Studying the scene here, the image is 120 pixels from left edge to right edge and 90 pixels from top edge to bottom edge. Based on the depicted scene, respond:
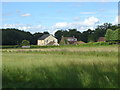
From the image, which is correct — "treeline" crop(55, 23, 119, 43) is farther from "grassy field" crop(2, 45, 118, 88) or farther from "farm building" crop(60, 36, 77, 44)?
"grassy field" crop(2, 45, 118, 88)

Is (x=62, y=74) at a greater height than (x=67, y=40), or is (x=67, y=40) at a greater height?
(x=67, y=40)

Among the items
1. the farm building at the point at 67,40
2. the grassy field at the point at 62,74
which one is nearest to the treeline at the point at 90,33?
the farm building at the point at 67,40

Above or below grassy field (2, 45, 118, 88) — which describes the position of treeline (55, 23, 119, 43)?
above

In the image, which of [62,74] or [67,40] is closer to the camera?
[62,74]

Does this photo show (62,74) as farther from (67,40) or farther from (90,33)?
(90,33)

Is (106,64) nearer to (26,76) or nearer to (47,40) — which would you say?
(26,76)

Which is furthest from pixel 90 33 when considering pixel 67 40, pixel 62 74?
pixel 62 74

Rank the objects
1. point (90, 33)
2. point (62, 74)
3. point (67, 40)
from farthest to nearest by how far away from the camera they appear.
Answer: point (90, 33) < point (67, 40) < point (62, 74)

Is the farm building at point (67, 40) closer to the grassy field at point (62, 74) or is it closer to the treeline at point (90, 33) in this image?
the treeline at point (90, 33)

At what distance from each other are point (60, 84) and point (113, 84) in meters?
1.41

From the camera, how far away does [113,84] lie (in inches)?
223

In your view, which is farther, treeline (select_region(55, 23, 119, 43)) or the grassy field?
treeline (select_region(55, 23, 119, 43))

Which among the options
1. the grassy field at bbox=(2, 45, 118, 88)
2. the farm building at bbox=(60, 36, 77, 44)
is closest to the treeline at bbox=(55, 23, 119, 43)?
the farm building at bbox=(60, 36, 77, 44)

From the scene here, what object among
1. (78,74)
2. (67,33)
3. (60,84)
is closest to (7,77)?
(60,84)
